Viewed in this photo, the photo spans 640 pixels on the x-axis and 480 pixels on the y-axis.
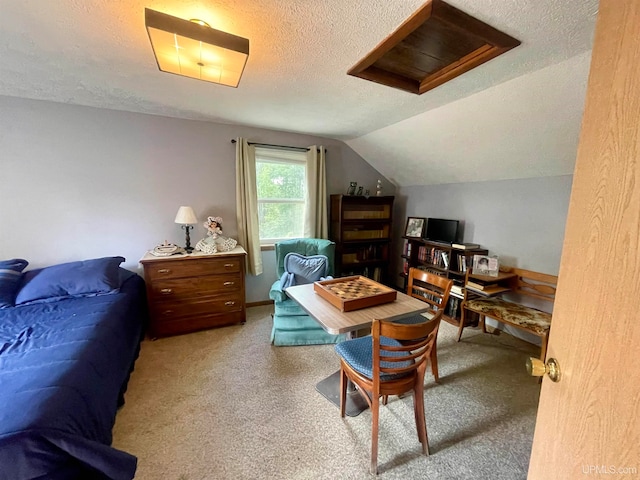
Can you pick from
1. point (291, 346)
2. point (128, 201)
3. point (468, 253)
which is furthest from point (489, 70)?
point (128, 201)

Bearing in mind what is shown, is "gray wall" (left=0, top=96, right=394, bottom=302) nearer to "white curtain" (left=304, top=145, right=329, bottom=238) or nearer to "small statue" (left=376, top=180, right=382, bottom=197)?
"white curtain" (left=304, top=145, right=329, bottom=238)

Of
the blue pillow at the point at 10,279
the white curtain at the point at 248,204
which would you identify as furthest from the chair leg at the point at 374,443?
the blue pillow at the point at 10,279

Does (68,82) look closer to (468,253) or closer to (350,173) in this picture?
(350,173)

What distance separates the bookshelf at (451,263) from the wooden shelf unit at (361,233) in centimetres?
53

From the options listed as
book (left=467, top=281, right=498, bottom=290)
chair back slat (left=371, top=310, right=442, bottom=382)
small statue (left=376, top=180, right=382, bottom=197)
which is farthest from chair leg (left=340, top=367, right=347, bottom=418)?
small statue (left=376, top=180, right=382, bottom=197)

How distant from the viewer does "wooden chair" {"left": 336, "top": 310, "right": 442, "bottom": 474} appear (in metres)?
1.28

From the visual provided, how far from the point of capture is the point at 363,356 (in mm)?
1596

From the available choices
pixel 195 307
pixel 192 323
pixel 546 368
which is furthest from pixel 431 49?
pixel 192 323

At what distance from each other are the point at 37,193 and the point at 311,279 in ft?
9.00

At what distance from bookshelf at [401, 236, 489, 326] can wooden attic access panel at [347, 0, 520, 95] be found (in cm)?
182

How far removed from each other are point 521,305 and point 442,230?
1.14 metres

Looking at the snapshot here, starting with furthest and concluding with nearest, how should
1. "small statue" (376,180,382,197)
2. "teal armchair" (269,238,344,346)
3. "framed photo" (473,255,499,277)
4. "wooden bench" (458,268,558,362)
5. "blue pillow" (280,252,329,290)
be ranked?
"small statue" (376,180,382,197), "blue pillow" (280,252,329,290), "framed photo" (473,255,499,277), "teal armchair" (269,238,344,346), "wooden bench" (458,268,558,362)

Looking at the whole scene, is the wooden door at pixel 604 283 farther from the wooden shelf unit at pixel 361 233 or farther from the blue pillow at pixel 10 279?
the blue pillow at pixel 10 279

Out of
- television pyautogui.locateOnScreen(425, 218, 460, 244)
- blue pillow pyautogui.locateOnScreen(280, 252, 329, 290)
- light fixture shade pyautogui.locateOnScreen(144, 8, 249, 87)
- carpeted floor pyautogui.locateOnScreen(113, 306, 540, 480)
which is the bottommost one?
carpeted floor pyautogui.locateOnScreen(113, 306, 540, 480)
